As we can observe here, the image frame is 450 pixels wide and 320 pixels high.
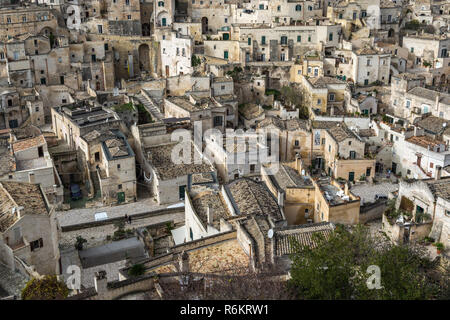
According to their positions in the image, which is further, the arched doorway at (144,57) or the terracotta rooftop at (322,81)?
the arched doorway at (144,57)

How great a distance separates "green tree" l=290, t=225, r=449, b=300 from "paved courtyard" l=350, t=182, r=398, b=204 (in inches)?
456

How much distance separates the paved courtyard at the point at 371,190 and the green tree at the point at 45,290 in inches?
725

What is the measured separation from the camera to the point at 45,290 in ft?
61.2

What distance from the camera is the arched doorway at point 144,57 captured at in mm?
54719

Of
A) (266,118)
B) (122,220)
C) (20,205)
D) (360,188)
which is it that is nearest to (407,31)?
(266,118)

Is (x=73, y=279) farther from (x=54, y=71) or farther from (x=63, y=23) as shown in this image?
(x=63, y=23)

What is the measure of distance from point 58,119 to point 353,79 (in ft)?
78.1

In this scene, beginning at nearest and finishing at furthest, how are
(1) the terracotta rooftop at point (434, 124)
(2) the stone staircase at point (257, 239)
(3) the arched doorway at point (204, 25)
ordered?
(2) the stone staircase at point (257, 239)
(1) the terracotta rooftop at point (434, 124)
(3) the arched doorway at point (204, 25)

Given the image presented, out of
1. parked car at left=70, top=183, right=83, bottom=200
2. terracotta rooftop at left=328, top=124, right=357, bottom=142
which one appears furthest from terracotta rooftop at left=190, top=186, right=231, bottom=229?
terracotta rooftop at left=328, top=124, right=357, bottom=142

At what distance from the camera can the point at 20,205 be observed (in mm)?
23984

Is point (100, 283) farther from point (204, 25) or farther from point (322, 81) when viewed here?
point (204, 25)

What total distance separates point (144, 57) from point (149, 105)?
36.7 ft

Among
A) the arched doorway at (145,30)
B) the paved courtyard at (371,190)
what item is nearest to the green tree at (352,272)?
the paved courtyard at (371,190)

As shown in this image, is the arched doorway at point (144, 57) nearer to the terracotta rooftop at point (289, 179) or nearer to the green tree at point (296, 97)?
the green tree at point (296, 97)
